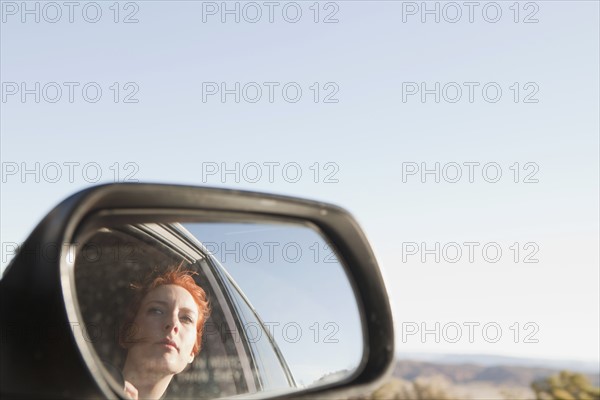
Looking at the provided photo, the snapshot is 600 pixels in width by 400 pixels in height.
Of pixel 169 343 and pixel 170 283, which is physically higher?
pixel 170 283

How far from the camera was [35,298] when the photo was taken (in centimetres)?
→ 162

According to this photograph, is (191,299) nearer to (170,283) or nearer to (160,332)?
(170,283)

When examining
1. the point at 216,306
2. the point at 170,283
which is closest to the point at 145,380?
the point at 170,283

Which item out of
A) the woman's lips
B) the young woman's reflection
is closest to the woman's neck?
the young woman's reflection

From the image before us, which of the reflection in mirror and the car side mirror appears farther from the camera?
the reflection in mirror

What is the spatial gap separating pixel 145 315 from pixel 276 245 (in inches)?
22.1

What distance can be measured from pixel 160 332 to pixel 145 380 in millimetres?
247

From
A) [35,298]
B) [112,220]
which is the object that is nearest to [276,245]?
[112,220]

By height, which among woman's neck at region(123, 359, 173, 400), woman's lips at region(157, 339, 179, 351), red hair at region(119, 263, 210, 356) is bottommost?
woman's neck at region(123, 359, 173, 400)

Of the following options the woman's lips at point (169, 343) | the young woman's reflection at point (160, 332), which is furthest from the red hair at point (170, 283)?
the woman's lips at point (169, 343)

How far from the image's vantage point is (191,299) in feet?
10.7

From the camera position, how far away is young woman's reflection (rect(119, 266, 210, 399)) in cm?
285

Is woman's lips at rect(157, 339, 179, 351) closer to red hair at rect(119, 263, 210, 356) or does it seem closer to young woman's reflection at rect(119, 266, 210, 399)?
young woman's reflection at rect(119, 266, 210, 399)

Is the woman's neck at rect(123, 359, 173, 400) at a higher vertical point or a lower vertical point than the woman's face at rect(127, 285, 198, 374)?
lower
